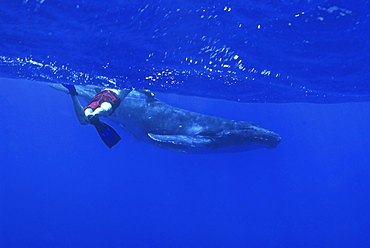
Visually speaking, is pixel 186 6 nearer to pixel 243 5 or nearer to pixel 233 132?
pixel 243 5

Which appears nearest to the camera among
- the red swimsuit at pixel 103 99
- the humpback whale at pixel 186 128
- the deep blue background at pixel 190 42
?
the deep blue background at pixel 190 42

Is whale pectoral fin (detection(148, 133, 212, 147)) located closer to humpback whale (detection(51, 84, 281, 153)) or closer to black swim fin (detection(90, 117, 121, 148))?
humpback whale (detection(51, 84, 281, 153))

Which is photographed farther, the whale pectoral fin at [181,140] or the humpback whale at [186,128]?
the humpback whale at [186,128]

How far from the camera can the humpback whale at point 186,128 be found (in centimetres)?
1216

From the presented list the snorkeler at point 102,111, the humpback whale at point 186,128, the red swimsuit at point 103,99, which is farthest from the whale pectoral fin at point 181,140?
the red swimsuit at point 103,99

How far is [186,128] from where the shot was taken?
13312mm

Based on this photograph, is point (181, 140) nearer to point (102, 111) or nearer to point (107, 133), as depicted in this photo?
point (107, 133)

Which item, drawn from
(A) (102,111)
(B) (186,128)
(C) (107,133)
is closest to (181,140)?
(B) (186,128)

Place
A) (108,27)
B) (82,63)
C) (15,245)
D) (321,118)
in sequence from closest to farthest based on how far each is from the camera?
(108,27)
(82,63)
(15,245)
(321,118)

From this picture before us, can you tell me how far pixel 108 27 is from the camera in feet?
26.7

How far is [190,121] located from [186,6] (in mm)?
7117

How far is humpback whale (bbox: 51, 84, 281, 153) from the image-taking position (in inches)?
479

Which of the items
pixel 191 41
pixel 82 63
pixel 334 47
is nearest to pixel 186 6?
pixel 191 41

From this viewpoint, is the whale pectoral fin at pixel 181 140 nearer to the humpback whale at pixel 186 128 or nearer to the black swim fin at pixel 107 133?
the humpback whale at pixel 186 128
